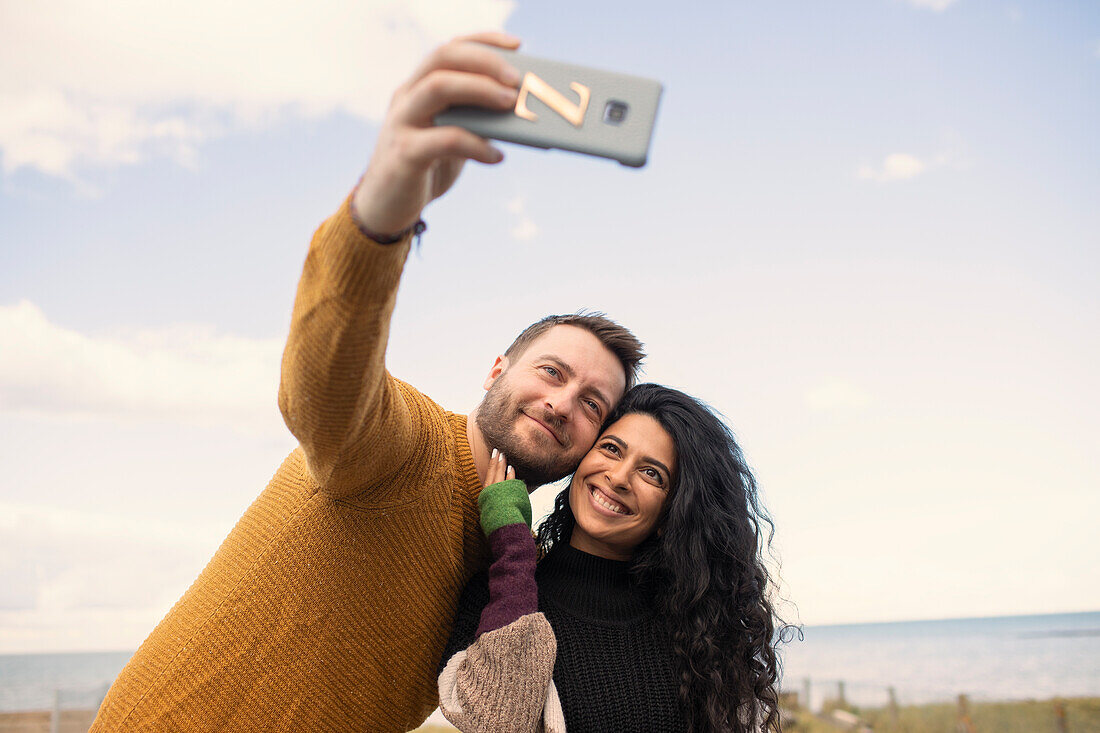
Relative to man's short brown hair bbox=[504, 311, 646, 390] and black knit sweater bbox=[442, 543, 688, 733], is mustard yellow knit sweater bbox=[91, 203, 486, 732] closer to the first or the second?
black knit sweater bbox=[442, 543, 688, 733]

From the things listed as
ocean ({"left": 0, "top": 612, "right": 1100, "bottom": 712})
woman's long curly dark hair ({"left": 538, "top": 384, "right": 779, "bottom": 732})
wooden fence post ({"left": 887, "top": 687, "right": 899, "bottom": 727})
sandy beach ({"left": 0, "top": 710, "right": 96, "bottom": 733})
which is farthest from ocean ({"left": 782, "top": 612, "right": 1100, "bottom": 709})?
woman's long curly dark hair ({"left": 538, "top": 384, "right": 779, "bottom": 732})

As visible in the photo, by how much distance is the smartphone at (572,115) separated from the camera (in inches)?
50.6

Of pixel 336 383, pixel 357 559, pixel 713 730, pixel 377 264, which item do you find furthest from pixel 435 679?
pixel 377 264

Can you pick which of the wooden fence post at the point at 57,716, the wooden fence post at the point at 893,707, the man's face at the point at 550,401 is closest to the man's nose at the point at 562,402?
the man's face at the point at 550,401

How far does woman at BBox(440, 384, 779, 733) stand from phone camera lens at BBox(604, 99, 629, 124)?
4.64ft

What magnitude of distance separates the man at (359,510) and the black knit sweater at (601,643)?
0.28m

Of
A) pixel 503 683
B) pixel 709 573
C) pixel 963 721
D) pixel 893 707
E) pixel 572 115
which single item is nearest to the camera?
pixel 572 115

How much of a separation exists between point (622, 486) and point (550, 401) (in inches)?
15.0

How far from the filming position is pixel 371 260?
1.44 metres

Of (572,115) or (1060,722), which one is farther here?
(1060,722)

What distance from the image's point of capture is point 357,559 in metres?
2.12

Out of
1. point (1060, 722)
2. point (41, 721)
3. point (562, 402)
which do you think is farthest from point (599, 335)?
point (1060, 722)

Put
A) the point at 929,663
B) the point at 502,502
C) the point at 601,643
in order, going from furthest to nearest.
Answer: the point at 929,663
the point at 601,643
the point at 502,502

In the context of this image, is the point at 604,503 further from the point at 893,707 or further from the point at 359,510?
the point at 893,707
